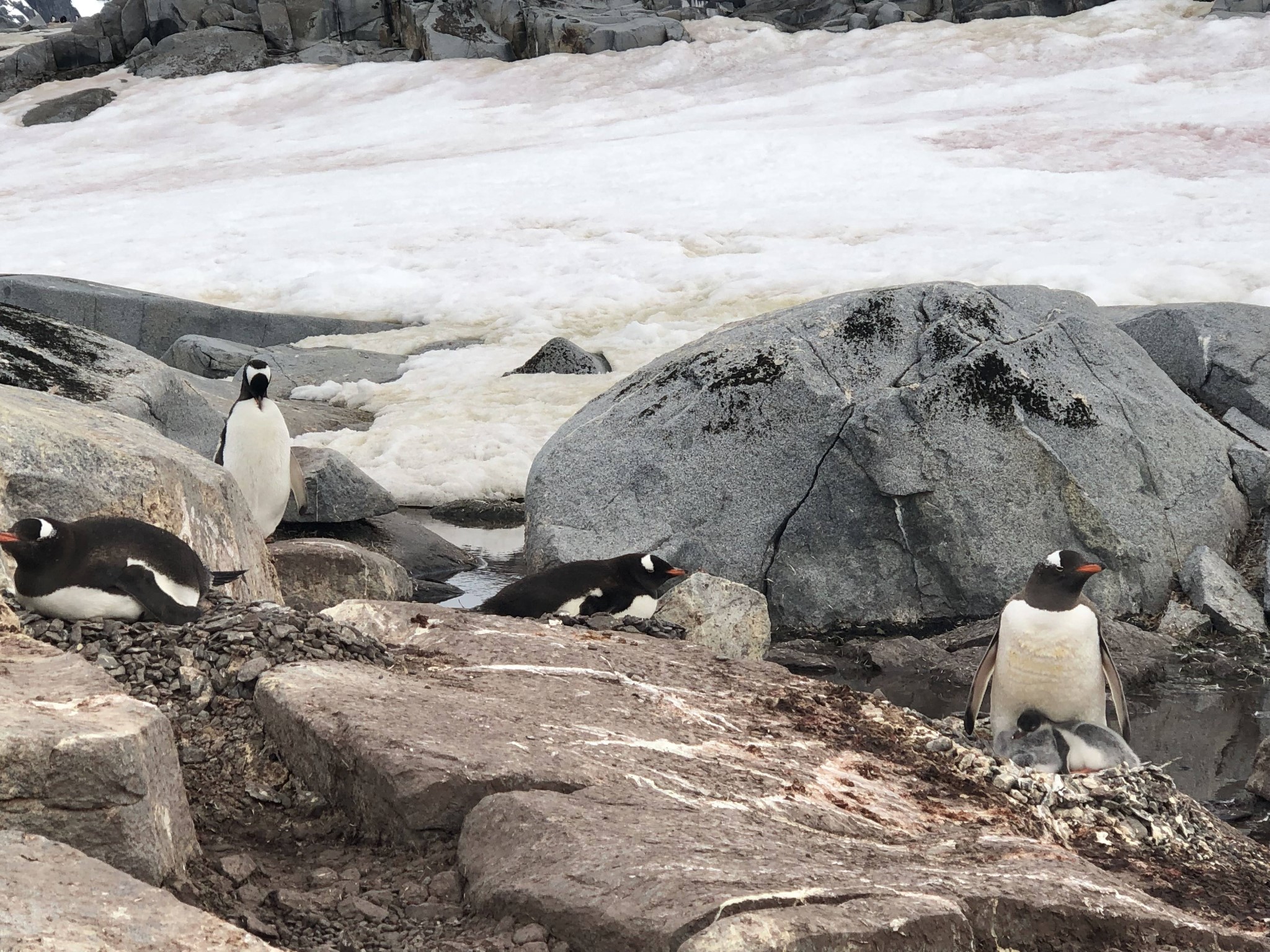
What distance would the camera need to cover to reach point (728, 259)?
54.1 feet

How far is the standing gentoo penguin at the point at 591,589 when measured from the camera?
20.8 ft

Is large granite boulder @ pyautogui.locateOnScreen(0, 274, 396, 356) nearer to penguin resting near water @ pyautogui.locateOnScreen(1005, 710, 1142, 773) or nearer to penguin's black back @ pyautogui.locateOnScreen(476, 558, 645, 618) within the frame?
penguin's black back @ pyautogui.locateOnScreen(476, 558, 645, 618)

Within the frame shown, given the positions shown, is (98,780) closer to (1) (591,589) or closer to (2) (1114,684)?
(1) (591,589)

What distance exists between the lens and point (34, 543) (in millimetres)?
4055

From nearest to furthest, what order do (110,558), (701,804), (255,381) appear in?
(701,804) → (110,558) → (255,381)

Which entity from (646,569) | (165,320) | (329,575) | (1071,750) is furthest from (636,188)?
(1071,750)

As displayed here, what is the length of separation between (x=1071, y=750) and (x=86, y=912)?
3.64m

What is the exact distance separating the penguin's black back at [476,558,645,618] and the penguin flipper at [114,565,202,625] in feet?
7.59

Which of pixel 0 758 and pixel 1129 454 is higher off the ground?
pixel 0 758

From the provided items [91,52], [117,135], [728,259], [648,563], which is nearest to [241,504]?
[648,563]

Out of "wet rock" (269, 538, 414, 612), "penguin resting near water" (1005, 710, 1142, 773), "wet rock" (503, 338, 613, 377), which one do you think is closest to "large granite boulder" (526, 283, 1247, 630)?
"wet rock" (269, 538, 414, 612)

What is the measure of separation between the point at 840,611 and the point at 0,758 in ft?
18.4

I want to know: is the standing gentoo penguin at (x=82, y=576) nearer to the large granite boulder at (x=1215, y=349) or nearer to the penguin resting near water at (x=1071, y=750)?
the penguin resting near water at (x=1071, y=750)

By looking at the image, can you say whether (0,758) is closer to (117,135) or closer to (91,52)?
(117,135)
